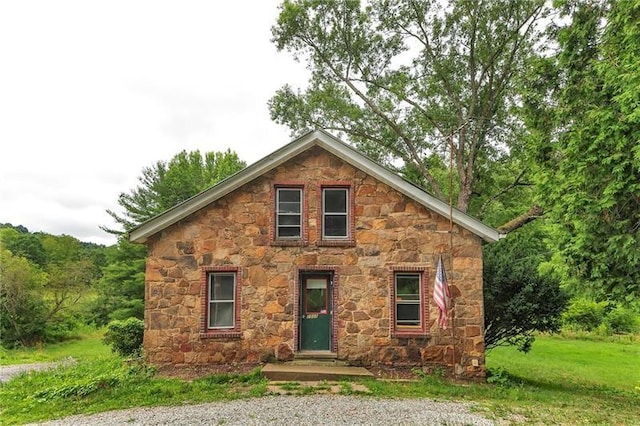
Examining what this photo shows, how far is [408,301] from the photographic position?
1094 cm

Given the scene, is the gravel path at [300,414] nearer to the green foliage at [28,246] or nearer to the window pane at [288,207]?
the window pane at [288,207]

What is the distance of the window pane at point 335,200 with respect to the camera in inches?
445

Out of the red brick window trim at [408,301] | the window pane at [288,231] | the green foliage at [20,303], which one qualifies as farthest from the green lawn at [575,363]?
the green foliage at [20,303]

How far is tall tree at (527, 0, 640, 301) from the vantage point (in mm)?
8531

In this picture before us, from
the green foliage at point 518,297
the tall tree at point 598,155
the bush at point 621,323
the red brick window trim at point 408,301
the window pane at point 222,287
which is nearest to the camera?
the tall tree at point 598,155

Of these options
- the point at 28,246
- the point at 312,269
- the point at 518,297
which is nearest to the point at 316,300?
the point at 312,269

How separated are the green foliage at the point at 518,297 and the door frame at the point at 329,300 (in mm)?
4406

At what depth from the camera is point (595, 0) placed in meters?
10.2

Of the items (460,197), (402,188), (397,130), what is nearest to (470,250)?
(402,188)

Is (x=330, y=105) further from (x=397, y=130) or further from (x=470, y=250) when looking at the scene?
(x=470, y=250)

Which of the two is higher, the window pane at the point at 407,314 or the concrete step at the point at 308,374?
the window pane at the point at 407,314

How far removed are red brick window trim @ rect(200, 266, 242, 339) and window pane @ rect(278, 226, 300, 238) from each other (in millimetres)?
1406

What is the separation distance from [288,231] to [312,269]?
119 cm

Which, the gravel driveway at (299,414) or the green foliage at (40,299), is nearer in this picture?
the gravel driveway at (299,414)
